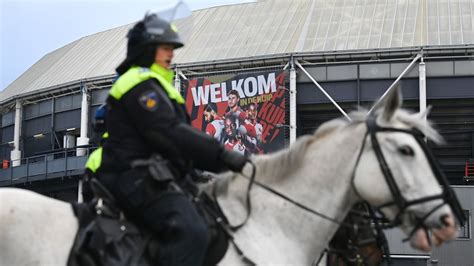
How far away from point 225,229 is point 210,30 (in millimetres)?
48667

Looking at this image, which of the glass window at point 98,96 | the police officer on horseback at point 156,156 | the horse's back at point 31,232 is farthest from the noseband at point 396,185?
the glass window at point 98,96

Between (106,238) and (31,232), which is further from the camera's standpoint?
(106,238)

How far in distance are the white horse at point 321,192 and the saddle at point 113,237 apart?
0.09 m

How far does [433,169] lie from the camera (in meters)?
5.73

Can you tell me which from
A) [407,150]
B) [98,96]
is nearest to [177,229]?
[407,150]

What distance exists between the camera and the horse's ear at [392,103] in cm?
568

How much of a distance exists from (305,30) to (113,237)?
4459cm

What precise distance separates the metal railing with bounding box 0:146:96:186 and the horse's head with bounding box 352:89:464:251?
45.3 meters

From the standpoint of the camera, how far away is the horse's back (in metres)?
5.23

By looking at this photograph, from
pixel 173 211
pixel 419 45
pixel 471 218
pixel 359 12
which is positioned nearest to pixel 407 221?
pixel 173 211

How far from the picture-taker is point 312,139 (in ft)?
19.9

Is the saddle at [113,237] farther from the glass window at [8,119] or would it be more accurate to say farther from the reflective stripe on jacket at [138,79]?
the glass window at [8,119]

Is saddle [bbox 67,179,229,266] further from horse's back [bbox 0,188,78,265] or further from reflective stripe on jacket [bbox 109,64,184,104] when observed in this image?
reflective stripe on jacket [bbox 109,64,184,104]

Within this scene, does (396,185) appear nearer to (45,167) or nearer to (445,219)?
(445,219)
